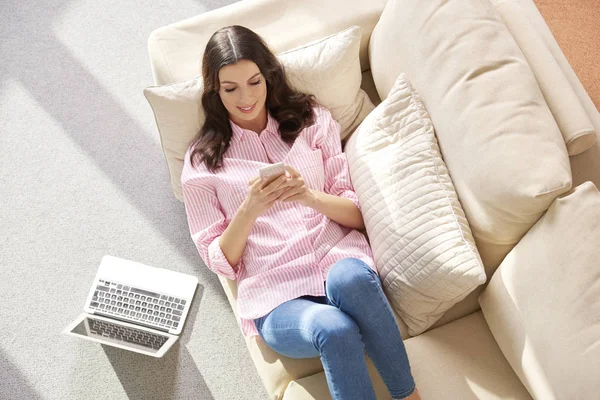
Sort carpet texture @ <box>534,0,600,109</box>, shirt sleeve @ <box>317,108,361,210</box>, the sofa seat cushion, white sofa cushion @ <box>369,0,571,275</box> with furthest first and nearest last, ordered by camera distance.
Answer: carpet texture @ <box>534,0,600,109</box>
shirt sleeve @ <box>317,108,361,210</box>
the sofa seat cushion
white sofa cushion @ <box>369,0,571,275</box>

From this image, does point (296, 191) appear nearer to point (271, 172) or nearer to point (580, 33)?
point (271, 172)

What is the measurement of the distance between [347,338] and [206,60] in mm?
878

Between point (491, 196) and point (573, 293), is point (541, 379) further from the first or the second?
point (491, 196)

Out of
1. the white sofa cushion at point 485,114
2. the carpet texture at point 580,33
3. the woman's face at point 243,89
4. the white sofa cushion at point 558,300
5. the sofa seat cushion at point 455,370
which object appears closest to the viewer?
the white sofa cushion at point 558,300

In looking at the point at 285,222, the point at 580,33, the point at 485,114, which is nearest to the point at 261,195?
the point at 285,222

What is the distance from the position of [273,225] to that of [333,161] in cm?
28

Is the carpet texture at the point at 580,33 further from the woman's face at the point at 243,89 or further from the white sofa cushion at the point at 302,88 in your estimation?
the woman's face at the point at 243,89

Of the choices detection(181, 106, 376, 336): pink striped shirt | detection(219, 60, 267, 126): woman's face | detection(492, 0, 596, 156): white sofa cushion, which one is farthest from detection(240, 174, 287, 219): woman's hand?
detection(492, 0, 596, 156): white sofa cushion

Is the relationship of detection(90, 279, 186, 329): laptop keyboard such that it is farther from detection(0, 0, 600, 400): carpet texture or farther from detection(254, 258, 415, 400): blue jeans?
detection(254, 258, 415, 400): blue jeans

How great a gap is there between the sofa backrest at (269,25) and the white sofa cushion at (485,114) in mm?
233

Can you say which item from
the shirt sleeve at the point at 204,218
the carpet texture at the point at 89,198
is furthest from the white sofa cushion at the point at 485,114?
the carpet texture at the point at 89,198

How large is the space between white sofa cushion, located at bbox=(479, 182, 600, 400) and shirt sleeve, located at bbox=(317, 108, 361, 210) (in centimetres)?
53

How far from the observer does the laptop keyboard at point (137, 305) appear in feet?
6.73

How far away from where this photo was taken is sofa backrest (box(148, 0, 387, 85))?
2.06m
